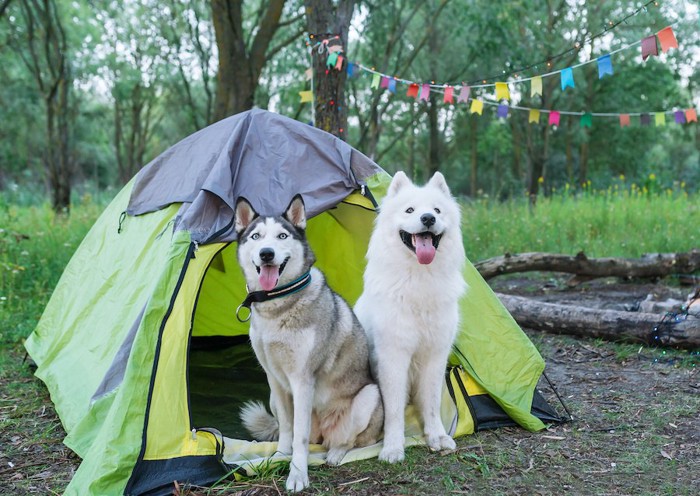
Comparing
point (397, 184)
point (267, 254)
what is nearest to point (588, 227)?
point (397, 184)

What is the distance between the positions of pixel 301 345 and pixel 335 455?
0.68m

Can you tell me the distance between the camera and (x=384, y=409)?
325cm

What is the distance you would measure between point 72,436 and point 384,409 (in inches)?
66.1

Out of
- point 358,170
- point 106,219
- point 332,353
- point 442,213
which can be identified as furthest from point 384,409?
point 106,219

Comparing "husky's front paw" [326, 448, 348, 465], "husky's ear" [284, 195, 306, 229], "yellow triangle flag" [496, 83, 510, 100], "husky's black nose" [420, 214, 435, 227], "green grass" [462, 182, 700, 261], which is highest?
"yellow triangle flag" [496, 83, 510, 100]

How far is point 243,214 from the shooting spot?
3.05 m

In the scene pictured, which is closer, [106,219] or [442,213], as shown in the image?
[442,213]

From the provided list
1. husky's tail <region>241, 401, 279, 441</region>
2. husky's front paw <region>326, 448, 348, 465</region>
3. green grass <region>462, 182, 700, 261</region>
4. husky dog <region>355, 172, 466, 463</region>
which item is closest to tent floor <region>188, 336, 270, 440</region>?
husky's tail <region>241, 401, 279, 441</region>

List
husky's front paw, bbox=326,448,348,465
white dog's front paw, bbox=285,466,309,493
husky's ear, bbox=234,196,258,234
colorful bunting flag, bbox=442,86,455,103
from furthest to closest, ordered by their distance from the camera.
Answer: colorful bunting flag, bbox=442,86,455,103
husky's front paw, bbox=326,448,348,465
husky's ear, bbox=234,196,258,234
white dog's front paw, bbox=285,466,309,493

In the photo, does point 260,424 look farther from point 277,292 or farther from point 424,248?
point 424,248

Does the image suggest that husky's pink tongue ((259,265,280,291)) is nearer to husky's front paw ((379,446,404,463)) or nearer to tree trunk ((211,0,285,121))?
husky's front paw ((379,446,404,463))

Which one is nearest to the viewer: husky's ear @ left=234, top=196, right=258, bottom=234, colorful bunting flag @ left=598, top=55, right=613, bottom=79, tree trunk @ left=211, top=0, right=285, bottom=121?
husky's ear @ left=234, top=196, right=258, bottom=234

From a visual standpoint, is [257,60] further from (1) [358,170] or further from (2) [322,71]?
(1) [358,170]

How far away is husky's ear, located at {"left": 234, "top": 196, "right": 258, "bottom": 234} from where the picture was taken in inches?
119
